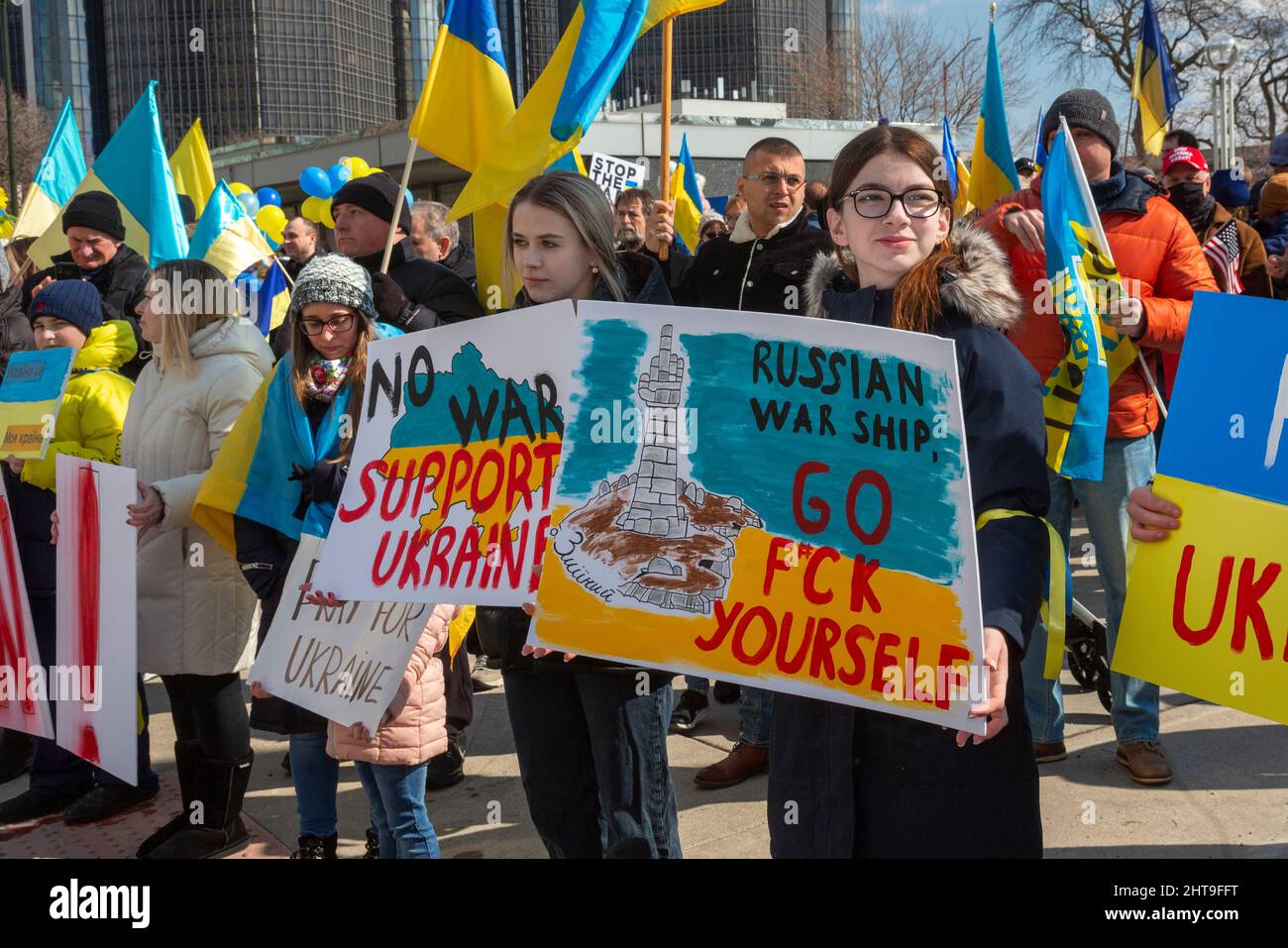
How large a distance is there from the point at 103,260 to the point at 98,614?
271 cm

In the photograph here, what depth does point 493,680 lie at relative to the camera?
617 cm

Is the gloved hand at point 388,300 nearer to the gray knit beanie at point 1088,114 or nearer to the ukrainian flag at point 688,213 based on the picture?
the gray knit beanie at point 1088,114

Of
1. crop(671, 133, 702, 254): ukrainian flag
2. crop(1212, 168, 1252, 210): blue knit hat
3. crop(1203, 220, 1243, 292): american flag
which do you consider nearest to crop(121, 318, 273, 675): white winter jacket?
crop(1203, 220, 1243, 292): american flag

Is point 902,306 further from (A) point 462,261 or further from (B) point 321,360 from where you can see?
(A) point 462,261

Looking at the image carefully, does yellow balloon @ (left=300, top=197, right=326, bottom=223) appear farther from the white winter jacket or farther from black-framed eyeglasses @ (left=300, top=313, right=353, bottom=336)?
black-framed eyeglasses @ (left=300, top=313, right=353, bottom=336)

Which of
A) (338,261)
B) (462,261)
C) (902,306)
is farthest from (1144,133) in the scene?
(902,306)

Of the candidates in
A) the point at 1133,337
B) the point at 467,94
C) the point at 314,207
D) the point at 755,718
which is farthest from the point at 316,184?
the point at 1133,337

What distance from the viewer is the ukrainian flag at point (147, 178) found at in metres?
6.16

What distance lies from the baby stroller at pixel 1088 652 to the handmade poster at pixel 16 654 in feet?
12.2

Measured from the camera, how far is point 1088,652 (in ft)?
16.3

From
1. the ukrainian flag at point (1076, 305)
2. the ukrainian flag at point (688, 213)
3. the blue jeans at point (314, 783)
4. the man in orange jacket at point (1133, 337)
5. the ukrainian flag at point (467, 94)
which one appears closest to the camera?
the ukrainian flag at point (1076, 305)

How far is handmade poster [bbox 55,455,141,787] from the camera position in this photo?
387 centimetres

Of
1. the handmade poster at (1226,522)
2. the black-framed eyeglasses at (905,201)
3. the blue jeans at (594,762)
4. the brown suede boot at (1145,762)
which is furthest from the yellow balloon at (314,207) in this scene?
the handmade poster at (1226,522)

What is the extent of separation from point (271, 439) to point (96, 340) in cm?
154
